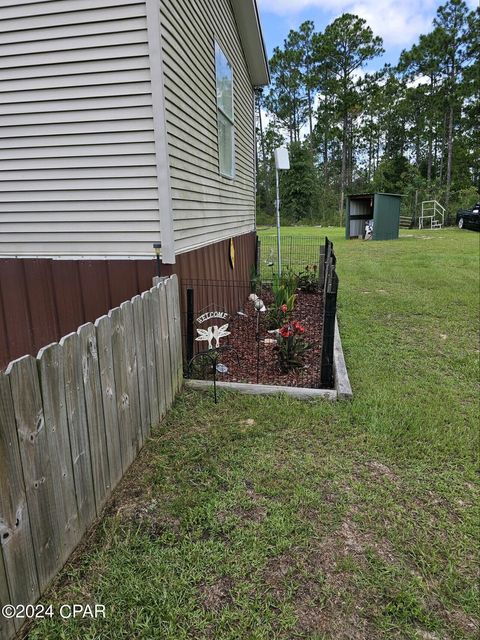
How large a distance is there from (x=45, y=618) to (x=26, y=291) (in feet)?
9.86

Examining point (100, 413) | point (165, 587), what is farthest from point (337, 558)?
point (100, 413)

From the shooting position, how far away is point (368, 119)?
4175cm

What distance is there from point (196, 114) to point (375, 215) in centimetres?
1490

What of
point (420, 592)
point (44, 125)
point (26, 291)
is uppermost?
point (44, 125)

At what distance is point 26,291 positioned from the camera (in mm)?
3971

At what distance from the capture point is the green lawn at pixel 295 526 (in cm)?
168

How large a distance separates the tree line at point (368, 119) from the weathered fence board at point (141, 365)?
27769 millimetres

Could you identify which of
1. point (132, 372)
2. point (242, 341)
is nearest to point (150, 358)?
point (132, 372)

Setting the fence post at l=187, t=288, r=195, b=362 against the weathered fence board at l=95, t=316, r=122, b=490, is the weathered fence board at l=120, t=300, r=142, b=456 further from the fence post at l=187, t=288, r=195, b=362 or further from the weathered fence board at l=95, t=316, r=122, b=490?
the fence post at l=187, t=288, r=195, b=362

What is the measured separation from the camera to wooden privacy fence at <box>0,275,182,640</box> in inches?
60.0

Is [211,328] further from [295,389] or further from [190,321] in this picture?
[295,389]

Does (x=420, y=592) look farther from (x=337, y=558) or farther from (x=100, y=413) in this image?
(x=100, y=413)

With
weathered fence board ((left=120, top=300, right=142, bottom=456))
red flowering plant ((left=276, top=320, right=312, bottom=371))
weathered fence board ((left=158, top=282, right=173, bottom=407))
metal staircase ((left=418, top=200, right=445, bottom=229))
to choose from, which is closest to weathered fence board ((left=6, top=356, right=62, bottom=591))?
weathered fence board ((left=120, top=300, right=142, bottom=456))

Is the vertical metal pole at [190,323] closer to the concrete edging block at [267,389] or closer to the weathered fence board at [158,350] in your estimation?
the concrete edging block at [267,389]
